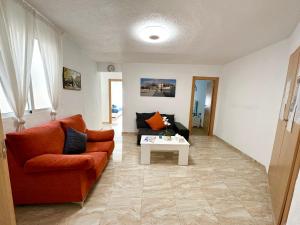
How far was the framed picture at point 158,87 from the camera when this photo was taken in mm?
4477

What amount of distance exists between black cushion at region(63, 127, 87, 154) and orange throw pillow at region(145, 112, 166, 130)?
214 cm

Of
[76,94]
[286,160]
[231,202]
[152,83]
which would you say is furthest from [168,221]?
[152,83]

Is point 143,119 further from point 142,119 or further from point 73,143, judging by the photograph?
point 73,143

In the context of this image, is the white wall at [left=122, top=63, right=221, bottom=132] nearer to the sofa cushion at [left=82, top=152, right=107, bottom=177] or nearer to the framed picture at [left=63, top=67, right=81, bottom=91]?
the framed picture at [left=63, top=67, right=81, bottom=91]

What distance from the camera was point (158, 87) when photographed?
4.52 metres

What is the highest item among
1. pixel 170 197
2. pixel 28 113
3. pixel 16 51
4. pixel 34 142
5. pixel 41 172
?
pixel 16 51

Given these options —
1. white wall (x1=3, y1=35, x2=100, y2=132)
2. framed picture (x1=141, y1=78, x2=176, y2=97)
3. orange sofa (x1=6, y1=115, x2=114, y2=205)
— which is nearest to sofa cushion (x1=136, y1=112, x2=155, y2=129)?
framed picture (x1=141, y1=78, x2=176, y2=97)

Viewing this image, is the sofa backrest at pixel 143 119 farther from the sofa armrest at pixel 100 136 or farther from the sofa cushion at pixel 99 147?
the sofa cushion at pixel 99 147

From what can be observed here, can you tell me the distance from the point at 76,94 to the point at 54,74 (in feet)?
2.90

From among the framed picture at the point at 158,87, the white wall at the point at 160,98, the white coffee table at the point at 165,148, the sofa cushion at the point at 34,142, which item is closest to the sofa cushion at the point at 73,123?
the sofa cushion at the point at 34,142

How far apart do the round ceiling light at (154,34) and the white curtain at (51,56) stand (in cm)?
142

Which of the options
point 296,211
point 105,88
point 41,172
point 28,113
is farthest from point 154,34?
point 105,88

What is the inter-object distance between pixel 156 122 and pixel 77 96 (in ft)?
7.20

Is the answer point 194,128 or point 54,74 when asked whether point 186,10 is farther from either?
point 194,128
